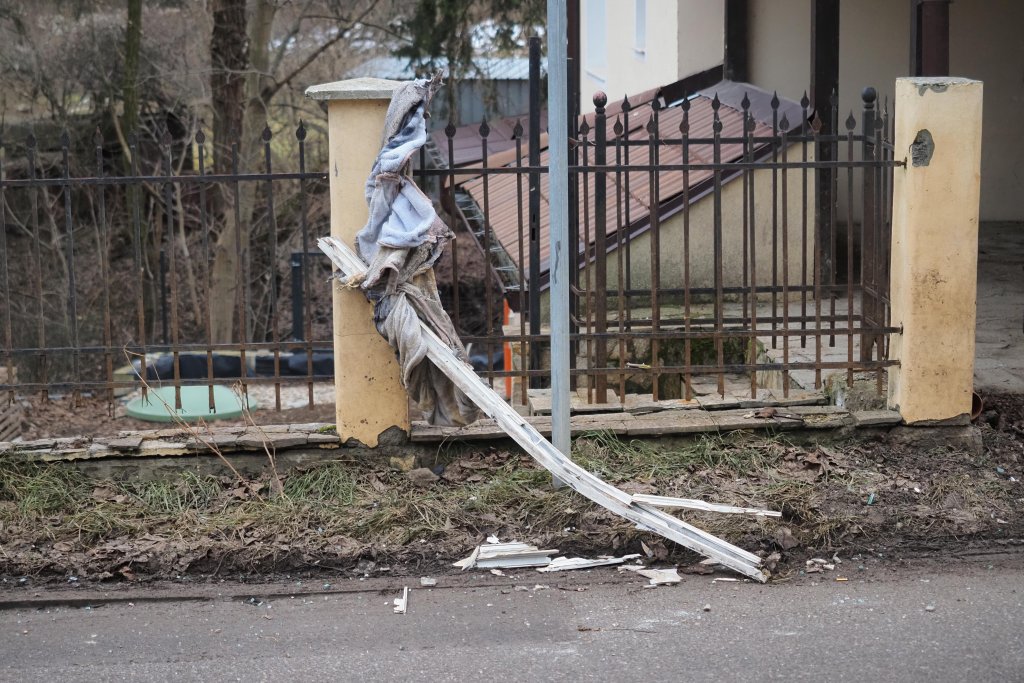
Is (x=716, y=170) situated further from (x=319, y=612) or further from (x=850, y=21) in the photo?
(x=850, y=21)

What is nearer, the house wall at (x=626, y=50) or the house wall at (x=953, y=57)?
the house wall at (x=953, y=57)

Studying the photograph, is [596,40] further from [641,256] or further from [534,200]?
[534,200]

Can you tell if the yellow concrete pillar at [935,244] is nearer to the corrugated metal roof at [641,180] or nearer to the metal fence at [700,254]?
the metal fence at [700,254]

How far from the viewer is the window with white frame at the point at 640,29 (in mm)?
14364

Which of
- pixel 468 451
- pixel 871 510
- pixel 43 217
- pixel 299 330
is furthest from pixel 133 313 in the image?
pixel 871 510

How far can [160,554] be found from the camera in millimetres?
5051

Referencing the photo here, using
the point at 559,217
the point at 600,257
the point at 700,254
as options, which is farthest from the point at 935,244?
the point at 700,254

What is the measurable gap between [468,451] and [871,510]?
1.93 metres

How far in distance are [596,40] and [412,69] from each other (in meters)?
3.10

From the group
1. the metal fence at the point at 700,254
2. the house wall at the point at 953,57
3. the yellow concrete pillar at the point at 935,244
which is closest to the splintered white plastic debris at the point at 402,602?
the metal fence at the point at 700,254

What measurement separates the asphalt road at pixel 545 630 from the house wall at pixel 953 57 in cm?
728

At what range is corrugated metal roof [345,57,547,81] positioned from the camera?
20219 millimetres

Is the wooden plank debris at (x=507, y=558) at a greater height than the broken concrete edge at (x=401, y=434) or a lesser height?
lesser

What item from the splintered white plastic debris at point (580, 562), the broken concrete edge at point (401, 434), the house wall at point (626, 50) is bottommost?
the splintered white plastic debris at point (580, 562)
